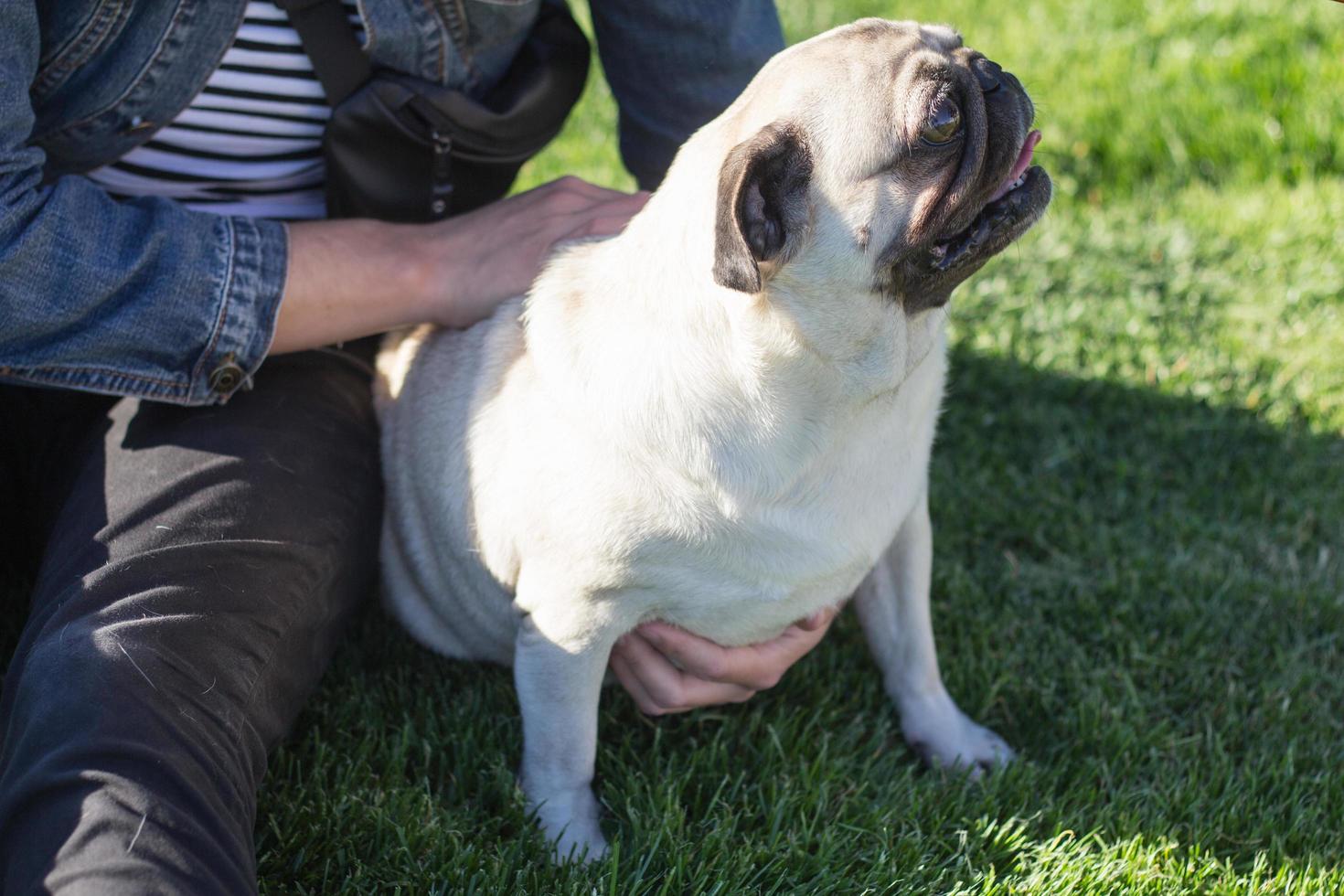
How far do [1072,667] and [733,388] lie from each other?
3.58 ft

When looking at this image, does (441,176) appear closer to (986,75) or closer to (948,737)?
(986,75)

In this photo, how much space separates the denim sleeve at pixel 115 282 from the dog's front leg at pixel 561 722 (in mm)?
691

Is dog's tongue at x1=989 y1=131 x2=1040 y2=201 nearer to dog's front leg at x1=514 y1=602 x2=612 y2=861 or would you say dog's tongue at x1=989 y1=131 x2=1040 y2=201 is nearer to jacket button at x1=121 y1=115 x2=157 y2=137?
dog's front leg at x1=514 y1=602 x2=612 y2=861

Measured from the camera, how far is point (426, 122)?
8.05 feet

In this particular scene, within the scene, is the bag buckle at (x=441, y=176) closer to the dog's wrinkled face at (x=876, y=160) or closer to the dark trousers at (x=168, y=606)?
the dark trousers at (x=168, y=606)

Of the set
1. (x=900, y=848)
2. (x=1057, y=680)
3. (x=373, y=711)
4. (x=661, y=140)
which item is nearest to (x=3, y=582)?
(x=373, y=711)

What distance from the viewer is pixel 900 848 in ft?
6.84

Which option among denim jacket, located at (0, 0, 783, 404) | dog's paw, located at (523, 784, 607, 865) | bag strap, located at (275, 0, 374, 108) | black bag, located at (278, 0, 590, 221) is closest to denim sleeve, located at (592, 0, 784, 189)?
black bag, located at (278, 0, 590, 221)

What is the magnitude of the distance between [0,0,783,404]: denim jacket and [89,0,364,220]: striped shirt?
0.15ft

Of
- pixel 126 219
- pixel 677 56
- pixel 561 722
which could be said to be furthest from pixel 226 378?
pixel 677 56

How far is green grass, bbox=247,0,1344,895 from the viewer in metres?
2.06

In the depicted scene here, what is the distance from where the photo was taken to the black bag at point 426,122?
7.79ft

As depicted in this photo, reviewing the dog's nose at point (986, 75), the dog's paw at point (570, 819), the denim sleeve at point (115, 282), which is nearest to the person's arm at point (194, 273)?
the denim sleeve at point (115, 282)

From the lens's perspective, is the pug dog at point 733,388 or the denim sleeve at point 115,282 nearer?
the pug dog at point 733,388
